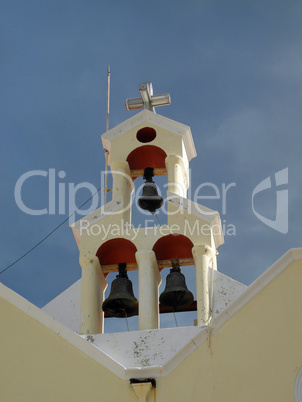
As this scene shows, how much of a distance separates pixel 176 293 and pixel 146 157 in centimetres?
320

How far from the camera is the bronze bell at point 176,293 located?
1686 cm

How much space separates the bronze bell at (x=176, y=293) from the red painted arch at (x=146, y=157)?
2723 millimetres

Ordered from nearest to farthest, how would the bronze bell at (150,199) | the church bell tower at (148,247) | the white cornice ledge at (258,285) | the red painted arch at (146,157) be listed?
the white cornice ledge at (258,285), the church bell tower at (148,247), the bronze bell at (150,199), the red painted arch at (146,157)

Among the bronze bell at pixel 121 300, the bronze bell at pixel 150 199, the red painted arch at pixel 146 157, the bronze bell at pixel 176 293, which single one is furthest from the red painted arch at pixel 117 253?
the red painted arch at pixel 146 157

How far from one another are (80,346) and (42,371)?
607 millimetres

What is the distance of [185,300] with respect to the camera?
17000mm

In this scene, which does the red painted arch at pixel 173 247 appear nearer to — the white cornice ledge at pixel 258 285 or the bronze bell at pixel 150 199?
the bronze bell at pixel 150 199

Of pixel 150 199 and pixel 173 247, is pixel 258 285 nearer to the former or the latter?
pixel 173 247

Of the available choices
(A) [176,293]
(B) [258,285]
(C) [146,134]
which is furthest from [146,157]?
(B) [258,285]

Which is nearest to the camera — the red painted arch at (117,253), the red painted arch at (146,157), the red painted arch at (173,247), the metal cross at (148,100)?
the red painted arch at (173,247)

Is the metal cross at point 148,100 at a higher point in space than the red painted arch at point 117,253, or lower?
higher

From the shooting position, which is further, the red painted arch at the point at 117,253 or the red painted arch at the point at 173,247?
the red painted arch at the point at 117,253

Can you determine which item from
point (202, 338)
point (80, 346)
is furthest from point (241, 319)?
point (80, 346)

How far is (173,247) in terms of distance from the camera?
1733 centimetres
